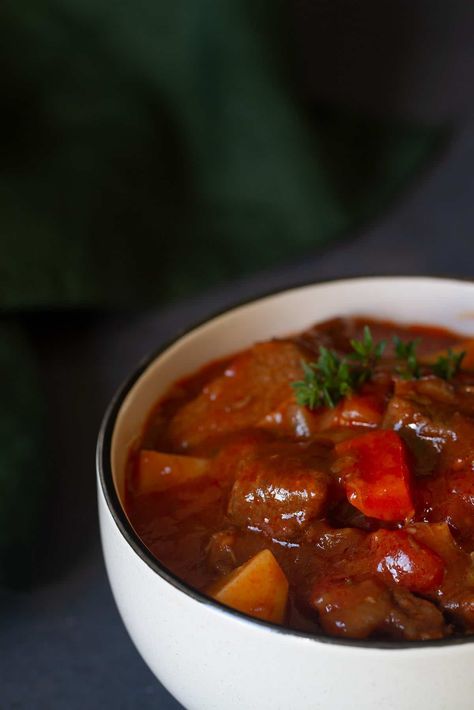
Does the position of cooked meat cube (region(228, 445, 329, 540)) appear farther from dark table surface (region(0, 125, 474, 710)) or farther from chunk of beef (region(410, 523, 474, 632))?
dark table surface (region(0, 125, 474, 710))

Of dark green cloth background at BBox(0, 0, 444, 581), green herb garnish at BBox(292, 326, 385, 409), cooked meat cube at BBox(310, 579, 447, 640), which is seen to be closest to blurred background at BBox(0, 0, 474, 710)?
dark green cloth background at BBox(0, 0, 444, 581)

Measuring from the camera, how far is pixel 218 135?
12.8 feet

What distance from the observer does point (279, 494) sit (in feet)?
5.97

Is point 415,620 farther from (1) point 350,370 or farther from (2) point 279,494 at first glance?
(1) point 350,370

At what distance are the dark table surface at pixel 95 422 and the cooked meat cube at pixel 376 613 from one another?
1.89 ft

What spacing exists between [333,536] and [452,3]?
14.5ft

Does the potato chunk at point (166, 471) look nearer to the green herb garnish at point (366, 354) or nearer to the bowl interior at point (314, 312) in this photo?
the bowl interior at point (314, 312)

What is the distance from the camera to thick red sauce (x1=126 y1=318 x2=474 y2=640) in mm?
1632

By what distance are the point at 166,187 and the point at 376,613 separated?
246 cm

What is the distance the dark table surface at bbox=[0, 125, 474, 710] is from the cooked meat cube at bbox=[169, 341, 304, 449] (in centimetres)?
31

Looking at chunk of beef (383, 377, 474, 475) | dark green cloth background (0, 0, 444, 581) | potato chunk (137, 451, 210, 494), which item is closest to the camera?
chunk of beef (383, 377, 474, 475)

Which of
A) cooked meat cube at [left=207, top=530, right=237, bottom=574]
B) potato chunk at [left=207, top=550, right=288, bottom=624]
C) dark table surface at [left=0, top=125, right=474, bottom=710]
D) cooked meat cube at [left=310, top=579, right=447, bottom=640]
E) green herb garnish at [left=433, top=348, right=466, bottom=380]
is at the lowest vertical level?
dark table surface at [left=0, top=125, right=474, bottom=710]

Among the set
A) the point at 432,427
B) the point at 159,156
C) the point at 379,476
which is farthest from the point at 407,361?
the point at 159,156

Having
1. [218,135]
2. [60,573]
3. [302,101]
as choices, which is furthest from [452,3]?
[60,573]
